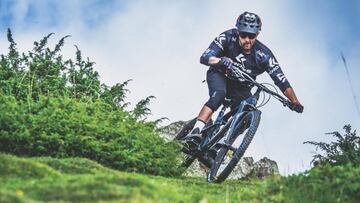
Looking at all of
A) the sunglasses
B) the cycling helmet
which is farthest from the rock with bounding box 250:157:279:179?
the cycling helmet

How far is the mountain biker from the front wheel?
27.3 inches

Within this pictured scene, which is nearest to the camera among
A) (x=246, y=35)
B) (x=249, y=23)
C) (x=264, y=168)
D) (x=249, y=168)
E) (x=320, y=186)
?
(x=320, y=186)

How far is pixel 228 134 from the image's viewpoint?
12.0 m

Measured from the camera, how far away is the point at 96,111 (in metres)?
12.2

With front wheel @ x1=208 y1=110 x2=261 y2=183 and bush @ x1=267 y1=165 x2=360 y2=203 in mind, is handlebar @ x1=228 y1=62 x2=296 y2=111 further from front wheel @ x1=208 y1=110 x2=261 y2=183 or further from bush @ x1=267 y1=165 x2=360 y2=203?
bush @ x1=267 y1=165 x2=360 y2=203

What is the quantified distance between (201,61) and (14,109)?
336 centimetres

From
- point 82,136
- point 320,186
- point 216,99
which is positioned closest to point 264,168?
point 216,99

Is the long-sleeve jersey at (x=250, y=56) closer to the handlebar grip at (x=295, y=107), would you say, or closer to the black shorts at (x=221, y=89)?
the black shorts at (x=221, y=89)

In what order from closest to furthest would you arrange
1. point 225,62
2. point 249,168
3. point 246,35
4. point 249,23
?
point 225,62 < point 249,23 < point 246,35 < point 249,168

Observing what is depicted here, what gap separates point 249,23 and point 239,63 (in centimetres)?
72

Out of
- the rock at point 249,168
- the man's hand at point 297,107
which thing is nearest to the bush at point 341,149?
the man's hand at point 297,107

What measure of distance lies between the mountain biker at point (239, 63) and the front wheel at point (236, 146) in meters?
0.69

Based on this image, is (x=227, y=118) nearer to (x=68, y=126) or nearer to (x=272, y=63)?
(x=272, y=63)

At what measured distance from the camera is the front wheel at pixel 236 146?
11.5 meters
